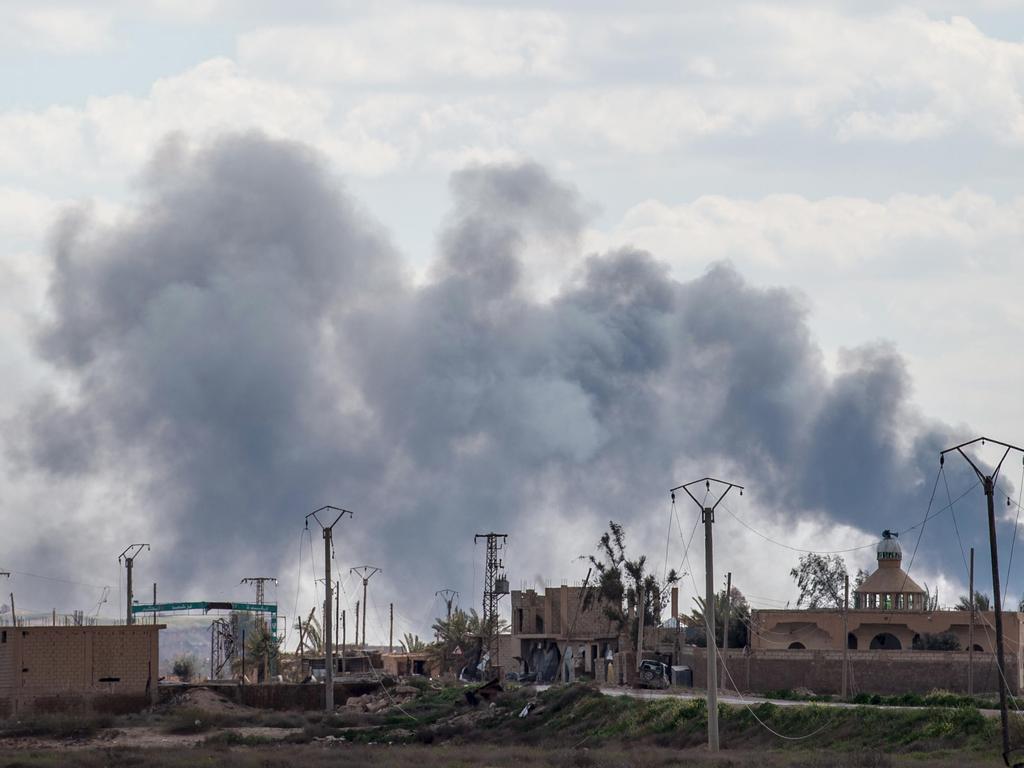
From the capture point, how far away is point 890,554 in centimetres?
12519

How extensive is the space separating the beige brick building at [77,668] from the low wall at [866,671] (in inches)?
1397

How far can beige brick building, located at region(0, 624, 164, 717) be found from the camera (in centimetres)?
8750

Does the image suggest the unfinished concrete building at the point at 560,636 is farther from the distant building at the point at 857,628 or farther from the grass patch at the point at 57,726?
the grass patch at the point at 57,726

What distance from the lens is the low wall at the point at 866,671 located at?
84812 millimetres

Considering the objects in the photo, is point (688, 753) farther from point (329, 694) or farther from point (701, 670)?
point (701, 670)

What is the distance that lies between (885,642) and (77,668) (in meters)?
58.9

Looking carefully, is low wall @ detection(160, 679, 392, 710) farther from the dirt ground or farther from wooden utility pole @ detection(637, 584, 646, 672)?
the dirt ground

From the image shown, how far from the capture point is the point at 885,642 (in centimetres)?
11444

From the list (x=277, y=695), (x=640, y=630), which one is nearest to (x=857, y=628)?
(x=640, y=630)

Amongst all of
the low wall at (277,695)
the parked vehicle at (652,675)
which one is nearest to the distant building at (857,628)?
the parked vehicle at (652,675)

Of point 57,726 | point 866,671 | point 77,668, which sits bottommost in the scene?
point 57,726

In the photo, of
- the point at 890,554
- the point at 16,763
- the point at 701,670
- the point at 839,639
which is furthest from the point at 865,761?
the point at 890,554

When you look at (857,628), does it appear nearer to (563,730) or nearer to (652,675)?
(652,675)

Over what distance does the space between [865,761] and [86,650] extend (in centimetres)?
5338
